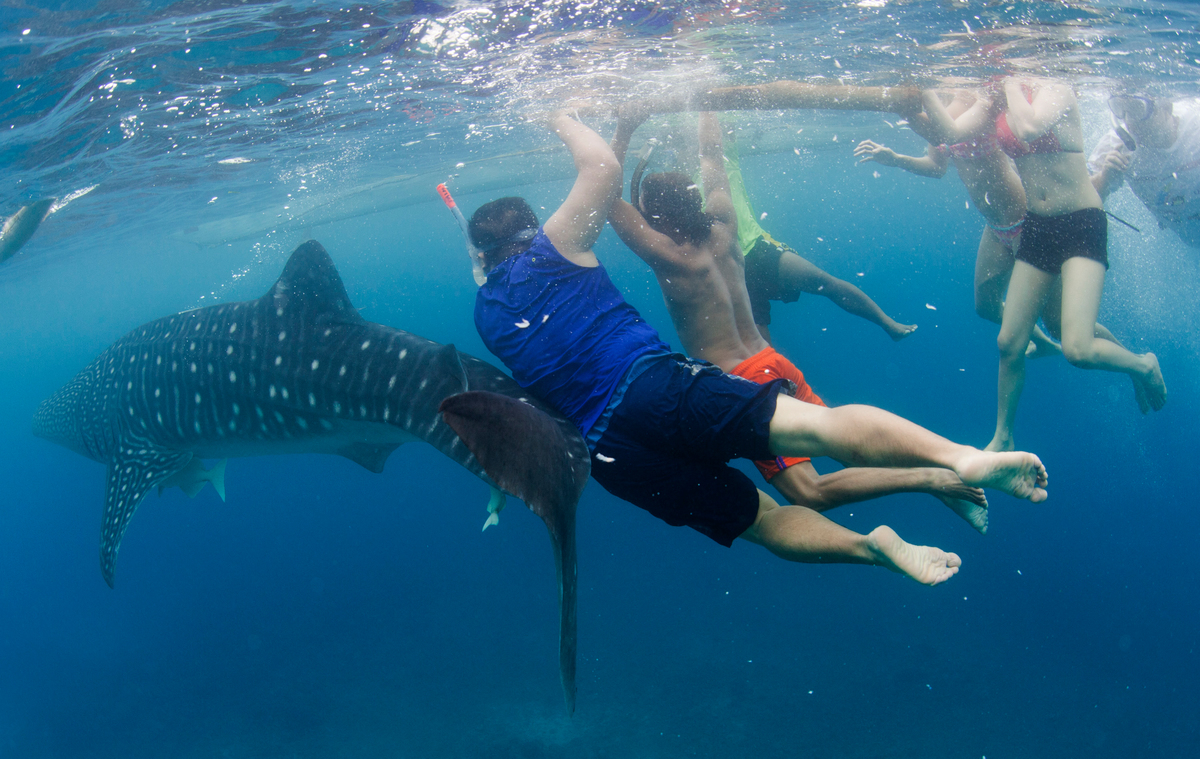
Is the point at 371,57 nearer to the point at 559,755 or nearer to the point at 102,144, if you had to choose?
the point at 102,144

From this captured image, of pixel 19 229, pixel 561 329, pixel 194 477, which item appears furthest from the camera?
pixel 19 229

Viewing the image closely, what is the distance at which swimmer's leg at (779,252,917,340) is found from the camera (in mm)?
7105

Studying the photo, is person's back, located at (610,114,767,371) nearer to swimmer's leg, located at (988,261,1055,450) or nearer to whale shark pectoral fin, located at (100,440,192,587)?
swimmer's leg, located at (988,261,1055,450)

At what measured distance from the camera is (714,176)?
19.3ft

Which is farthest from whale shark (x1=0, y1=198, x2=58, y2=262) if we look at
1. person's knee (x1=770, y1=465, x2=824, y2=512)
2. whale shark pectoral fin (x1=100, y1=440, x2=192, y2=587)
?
person's knee (x1=770, y1=465, x2=824, y2=512)

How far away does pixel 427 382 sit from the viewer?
4.14 metres

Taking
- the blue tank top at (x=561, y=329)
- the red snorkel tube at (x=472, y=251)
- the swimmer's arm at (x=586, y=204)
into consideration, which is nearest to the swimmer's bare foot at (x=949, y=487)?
the blue tank top at (x=561, y=329)

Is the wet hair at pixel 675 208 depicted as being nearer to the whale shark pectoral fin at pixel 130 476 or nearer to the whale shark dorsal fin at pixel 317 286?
the whale shark dorsal fin at pixel 317 286

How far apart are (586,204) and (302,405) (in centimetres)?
306

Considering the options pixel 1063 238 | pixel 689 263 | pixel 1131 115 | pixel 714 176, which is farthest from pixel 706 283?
pixel 1131 115

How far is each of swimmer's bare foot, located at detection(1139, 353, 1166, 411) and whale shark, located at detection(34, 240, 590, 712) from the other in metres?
6.02

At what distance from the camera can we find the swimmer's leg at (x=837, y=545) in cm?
295

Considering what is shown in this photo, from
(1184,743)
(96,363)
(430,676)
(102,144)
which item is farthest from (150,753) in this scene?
(1184,743)

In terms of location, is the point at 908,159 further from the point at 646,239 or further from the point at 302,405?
the point at 302,405
